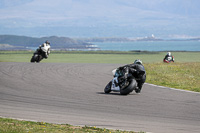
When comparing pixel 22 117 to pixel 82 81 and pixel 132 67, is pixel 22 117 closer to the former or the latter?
pixel 132 67

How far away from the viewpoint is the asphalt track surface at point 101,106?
1280 cm

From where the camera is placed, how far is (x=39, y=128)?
11.3 meters

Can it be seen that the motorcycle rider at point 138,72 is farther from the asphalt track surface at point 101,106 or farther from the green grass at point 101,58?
the green grass at point 101,58

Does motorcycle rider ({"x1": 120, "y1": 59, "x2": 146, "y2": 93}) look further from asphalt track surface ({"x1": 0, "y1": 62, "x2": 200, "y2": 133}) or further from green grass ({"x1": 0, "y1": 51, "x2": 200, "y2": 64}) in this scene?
green grass ({"x1": 0, "y1": 51, "x2": 200, "y2": 64})

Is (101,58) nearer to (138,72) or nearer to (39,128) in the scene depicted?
(138,72)

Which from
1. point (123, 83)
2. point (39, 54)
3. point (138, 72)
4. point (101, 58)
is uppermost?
point (101, 58)

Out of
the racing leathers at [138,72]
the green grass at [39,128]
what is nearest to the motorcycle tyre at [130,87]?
the racing leathers at [138,72]

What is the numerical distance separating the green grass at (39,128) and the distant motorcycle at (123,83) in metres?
7.10

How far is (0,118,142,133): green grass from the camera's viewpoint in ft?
35.8

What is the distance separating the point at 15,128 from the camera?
11.1m

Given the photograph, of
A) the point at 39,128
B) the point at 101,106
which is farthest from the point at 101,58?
the point at 39,128

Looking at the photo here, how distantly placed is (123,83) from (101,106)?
3533 millimetres

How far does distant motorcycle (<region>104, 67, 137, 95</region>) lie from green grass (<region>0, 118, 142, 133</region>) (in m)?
7.10

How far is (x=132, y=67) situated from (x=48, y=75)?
34.0ft
